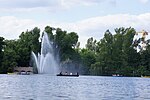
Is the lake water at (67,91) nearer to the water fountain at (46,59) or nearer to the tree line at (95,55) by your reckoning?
the water fountain at (46,59)

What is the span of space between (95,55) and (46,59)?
40508 mm

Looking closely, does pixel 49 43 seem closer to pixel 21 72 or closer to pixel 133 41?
pixel 21 72

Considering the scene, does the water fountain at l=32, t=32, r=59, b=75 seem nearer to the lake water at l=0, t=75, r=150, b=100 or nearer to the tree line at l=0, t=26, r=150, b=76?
the tree line at l=0, t=26, r=150, b=76

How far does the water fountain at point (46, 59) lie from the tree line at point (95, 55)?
88.1 inches

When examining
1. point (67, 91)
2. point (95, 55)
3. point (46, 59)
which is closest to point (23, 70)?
point (46, 59)

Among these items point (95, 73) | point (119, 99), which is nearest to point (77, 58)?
point (95, 73)

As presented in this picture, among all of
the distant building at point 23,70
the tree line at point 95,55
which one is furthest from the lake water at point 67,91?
the tree line at point 95,55

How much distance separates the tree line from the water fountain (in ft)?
7.34

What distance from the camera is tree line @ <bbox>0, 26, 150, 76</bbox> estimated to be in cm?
17288

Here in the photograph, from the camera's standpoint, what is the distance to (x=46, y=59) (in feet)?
534

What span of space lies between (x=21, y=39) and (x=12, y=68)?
21509 mm

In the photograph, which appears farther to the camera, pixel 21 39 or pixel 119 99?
pixel 21 39

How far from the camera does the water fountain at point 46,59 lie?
160m

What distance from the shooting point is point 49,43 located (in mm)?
178125
